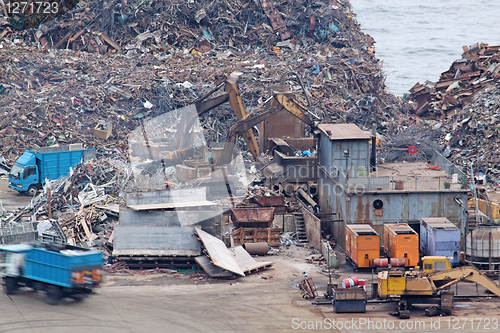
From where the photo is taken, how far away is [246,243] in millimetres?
24828

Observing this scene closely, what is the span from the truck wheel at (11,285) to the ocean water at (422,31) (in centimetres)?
6304

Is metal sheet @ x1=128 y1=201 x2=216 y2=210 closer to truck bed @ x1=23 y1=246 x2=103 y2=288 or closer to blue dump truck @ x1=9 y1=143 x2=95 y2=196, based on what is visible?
truck bed @ x1=23 y1=246 x2=103 y2=288

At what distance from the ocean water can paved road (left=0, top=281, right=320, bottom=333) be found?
195ft

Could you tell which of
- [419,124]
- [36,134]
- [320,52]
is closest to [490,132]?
[419,124]

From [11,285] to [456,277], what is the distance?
14372 mm

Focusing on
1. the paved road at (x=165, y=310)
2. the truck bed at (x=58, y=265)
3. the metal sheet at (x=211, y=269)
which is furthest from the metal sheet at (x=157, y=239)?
the truck bed at (x=58, y=265)

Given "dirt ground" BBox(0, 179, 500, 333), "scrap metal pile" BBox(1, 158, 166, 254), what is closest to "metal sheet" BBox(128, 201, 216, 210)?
"scrap metal pile" BBox(1, 158, 166, 254)

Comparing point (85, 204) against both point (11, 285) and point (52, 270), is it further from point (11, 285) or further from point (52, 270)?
point (52, 270)

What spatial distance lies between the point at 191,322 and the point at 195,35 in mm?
35408

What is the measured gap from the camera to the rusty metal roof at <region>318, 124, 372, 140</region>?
2600 centimetres

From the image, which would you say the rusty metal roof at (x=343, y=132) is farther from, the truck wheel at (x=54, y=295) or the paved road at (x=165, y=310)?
the truck wheel at (x=54, y=295)

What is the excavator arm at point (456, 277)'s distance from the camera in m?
18.9

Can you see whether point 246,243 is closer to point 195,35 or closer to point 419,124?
point 419,124

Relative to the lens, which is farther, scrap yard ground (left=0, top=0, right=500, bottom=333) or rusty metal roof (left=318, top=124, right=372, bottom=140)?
rusty metal roof (left=318, top=124, right=372, bottom=140)
